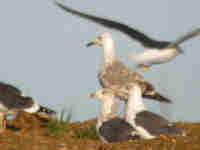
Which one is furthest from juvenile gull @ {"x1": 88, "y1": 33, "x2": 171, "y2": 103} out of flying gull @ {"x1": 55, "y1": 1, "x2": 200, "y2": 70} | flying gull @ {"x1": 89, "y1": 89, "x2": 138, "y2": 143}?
flying gull @ {"x1": 55, "y1": 1, "x2": 200, "y2": 70}

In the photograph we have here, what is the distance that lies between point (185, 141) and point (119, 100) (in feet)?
10.5

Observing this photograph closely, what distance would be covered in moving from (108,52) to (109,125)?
2.76m

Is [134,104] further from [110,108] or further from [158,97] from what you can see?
[158,97]

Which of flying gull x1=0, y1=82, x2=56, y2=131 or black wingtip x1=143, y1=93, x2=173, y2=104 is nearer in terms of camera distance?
flying gull x1=0, y1=82, x2=56, y2=131

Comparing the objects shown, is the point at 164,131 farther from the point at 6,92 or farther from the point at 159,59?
the point at 6,92

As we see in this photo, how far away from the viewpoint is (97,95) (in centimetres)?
1020

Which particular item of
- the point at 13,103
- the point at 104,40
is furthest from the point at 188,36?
the point at 13,103

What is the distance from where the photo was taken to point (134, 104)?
9.37 m

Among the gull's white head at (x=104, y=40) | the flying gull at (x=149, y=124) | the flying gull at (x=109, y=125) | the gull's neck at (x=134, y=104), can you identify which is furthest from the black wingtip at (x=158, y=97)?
the gull's white head at (x=104, y=40)

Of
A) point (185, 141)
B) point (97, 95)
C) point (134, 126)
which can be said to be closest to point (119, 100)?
point (97, 95)

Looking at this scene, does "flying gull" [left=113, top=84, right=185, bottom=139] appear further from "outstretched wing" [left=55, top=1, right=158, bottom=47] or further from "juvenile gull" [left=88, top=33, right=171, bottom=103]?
"outstretched wing" [left=55, top=1, right=158, bottom=47]

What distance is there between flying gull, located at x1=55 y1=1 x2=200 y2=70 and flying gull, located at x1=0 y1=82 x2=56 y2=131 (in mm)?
1963

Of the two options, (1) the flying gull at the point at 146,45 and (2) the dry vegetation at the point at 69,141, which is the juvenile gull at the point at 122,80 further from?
(2) the dry vegetation at the point at 69,141

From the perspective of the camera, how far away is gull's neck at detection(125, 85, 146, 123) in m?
9.12
